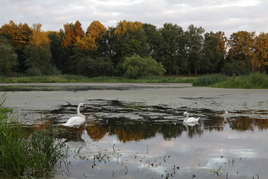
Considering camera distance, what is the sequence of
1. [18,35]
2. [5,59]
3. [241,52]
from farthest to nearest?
[241,52] < [18,35] < [5,59]

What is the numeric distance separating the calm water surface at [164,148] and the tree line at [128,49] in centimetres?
4891

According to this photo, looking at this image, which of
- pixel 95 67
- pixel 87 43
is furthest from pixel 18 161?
pixel 87 43

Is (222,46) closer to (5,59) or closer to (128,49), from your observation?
(128,49)

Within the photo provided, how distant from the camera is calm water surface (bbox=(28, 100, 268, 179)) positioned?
543cm

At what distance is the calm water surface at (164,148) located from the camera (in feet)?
17.8

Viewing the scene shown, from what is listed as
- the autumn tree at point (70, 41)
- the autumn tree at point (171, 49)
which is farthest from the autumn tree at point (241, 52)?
the autumn tree at point (70, 41)

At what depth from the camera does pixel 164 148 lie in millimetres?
7027

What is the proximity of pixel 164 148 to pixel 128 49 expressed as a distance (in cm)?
5610

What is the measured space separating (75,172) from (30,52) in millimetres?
61006

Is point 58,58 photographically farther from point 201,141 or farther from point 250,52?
point 201,141

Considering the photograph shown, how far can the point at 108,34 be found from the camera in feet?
228

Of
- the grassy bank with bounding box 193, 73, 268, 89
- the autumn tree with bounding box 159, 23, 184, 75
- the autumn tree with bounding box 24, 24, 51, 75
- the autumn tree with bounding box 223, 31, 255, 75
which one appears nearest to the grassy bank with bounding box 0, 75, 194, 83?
the autumn tree with bounding box 24, 24, 51, 75

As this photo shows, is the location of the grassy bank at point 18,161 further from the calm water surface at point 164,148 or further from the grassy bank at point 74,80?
the grassy bank at point 74,80

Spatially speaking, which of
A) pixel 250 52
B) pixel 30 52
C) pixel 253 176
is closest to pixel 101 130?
pixel 253 176
